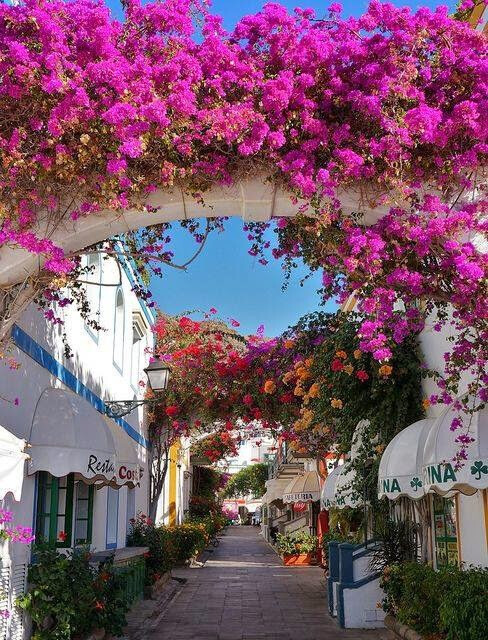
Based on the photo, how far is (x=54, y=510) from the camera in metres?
9.56

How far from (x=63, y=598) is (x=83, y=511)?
3.53 metres

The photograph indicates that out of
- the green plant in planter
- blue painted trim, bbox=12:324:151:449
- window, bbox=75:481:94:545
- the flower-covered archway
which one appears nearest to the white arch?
the flower-covered archway

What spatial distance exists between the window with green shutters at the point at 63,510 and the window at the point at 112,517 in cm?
176

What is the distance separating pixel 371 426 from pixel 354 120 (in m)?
6.58

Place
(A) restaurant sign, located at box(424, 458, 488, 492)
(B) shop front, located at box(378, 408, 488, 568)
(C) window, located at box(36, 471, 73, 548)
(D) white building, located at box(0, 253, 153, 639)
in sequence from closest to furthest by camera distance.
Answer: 1. (A) restaurant sign, located at box(424, 458, 488, 492)
2. (B) shop front, located at box(378, 408, 488, 568)
3. (D) white building, located at box(0, 253, 153, 639)
4. (C) window, located at box(36, 471, 73, 548)

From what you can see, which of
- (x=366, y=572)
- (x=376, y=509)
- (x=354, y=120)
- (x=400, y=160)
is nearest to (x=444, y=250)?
(x=400, y=160)

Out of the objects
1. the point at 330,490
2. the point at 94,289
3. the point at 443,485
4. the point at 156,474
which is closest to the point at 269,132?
the point at 443,485

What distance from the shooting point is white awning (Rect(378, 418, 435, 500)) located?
8922 millimetres

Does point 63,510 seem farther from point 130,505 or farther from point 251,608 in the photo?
point 130,505

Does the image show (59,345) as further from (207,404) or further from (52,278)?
(207,404)

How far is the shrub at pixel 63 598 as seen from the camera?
7836 mm

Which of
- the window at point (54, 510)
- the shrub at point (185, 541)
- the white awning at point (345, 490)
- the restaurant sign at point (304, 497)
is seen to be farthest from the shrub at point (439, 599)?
the restaurant sign at point (304, 497)

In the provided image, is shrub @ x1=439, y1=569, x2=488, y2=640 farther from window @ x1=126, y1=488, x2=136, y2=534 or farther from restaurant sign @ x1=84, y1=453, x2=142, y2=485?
Result: window @ x1=126, y1=488, x2=136, y2=534

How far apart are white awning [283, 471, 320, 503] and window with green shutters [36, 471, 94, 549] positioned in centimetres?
1229
